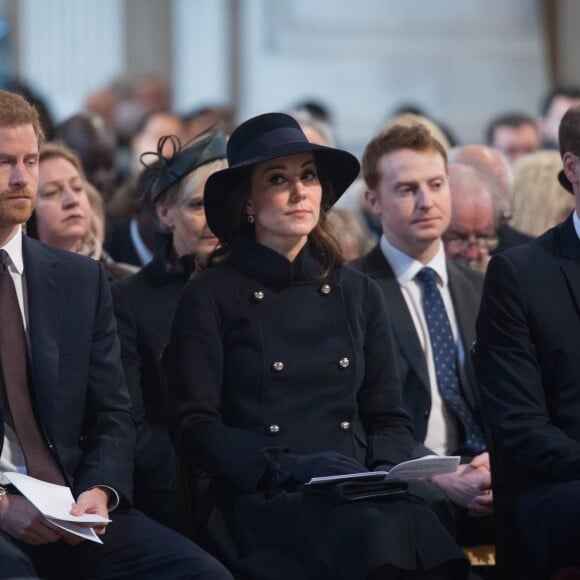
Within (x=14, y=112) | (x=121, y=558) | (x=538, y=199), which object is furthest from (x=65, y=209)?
(x=538, y=199)

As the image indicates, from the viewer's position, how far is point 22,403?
15.3ft

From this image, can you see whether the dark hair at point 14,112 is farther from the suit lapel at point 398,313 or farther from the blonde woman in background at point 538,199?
the blonde woman in background at point 538,199

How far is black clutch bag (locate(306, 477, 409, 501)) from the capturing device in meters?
4.64

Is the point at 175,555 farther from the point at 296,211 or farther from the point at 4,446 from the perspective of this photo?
the point at 296,211

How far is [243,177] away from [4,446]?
1.21 metres

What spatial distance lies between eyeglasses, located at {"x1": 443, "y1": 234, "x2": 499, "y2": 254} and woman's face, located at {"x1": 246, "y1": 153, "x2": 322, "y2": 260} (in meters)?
1.51

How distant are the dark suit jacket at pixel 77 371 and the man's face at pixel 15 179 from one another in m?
0.13

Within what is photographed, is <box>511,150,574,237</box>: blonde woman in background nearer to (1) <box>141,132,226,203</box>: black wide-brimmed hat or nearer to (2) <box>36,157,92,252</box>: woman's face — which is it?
(1) <box>141,132,226,203</box>: black wide-brimmed hat

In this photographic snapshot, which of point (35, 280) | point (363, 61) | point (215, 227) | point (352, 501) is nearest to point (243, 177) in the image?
point (215, 227)

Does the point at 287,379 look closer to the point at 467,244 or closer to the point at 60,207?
the point at 60,207

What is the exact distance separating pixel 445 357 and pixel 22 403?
1.80 meters

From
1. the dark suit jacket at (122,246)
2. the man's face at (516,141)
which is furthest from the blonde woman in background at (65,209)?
the man's face at (516,141)

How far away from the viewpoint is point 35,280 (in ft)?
15.7

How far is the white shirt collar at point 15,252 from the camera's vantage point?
189 inches
